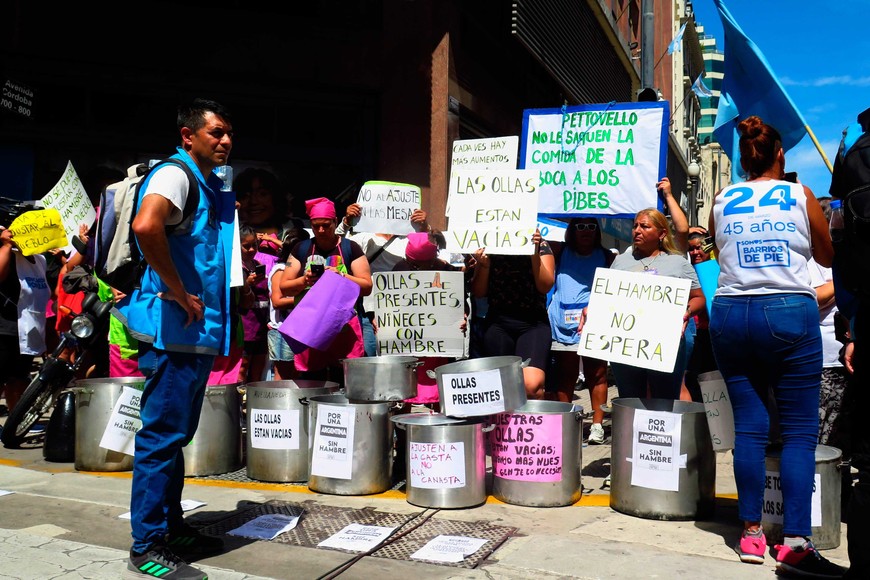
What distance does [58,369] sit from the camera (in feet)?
21.0

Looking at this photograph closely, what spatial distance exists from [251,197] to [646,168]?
5.69m

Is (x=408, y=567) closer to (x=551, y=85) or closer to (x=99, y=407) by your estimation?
(x=99, y=407)

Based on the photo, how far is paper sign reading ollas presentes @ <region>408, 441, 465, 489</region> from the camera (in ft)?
15.2

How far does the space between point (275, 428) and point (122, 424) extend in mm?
993

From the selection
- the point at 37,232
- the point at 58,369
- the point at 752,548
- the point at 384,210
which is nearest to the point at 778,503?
the point at 752,548

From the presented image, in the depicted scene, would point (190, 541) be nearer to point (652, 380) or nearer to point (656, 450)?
point (656, 450)

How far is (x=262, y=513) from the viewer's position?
454cm

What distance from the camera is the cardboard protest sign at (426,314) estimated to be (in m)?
5.54

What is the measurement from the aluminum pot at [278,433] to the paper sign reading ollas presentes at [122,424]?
0.73 metres

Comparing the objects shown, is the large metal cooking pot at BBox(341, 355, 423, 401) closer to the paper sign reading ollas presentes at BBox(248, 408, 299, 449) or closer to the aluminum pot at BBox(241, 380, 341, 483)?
the aluminum pot at BBox(241, 380, 341, 483)

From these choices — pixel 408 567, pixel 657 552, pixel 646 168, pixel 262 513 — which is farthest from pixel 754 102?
pixel 262 513

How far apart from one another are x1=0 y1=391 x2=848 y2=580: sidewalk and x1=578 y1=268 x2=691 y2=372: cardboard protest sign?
0.90 m

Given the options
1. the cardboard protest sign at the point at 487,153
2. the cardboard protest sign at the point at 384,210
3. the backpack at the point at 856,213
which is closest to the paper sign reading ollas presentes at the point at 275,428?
the cardboard protest sign at the point at 487,153

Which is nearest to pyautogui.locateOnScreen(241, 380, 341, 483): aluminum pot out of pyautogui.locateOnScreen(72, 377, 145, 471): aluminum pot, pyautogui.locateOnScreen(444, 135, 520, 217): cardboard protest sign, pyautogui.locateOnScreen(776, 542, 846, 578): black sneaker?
pyautogui.locateOnScreen(72, 377, 145, 471): aluminum pot
